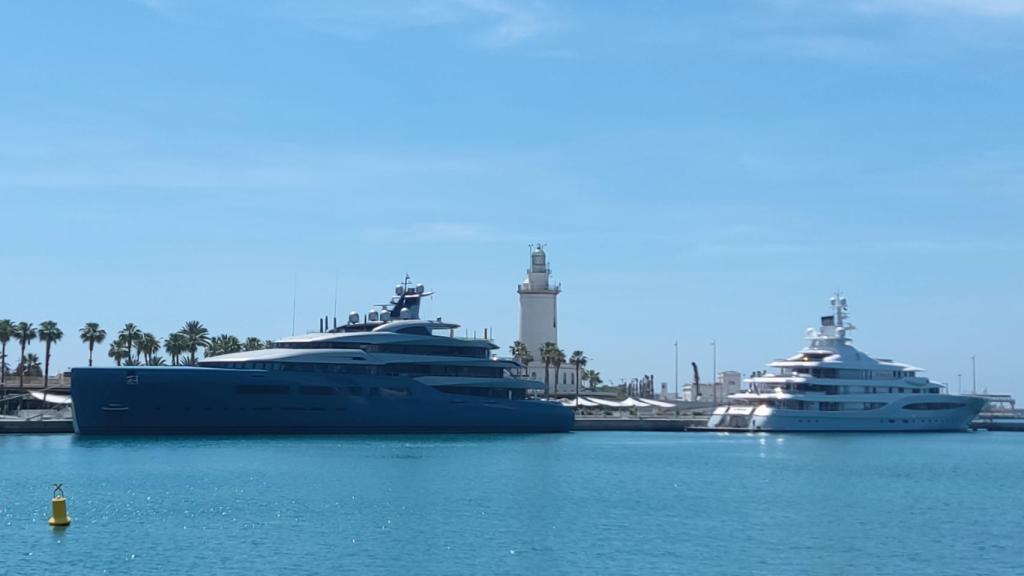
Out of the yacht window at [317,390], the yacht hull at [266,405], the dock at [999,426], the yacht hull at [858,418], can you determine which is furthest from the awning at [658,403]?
the yacht window at [317,390]

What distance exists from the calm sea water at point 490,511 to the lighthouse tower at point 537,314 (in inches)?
2211

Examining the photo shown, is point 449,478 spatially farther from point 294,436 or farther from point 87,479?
point 294,436

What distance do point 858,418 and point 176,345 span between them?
170 feet

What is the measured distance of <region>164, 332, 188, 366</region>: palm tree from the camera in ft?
337

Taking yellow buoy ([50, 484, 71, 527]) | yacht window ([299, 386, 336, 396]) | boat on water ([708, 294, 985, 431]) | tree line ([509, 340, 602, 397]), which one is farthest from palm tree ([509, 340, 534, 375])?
yellow buoy ([50, 484, 71, 527])

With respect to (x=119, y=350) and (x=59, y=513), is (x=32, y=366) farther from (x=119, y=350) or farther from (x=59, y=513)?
(x=59, y=513)

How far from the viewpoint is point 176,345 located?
337 feet

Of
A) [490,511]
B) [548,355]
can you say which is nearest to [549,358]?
[548,355]

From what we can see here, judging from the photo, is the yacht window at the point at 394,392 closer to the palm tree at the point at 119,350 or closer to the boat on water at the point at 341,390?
the boat on water at the point at 341,390

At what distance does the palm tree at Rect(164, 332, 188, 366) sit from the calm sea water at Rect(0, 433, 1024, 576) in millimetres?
35132

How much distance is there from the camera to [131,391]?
70.1 m

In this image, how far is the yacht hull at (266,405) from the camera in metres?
70.1

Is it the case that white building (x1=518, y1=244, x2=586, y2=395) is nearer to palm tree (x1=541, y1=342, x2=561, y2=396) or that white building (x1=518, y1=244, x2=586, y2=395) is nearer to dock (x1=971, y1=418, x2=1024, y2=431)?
palm tree (x1=541, y1=342, x2=561, y2=396)

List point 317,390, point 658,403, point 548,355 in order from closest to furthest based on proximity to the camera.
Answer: point 317,390 → point 548,355 → point 658,403
